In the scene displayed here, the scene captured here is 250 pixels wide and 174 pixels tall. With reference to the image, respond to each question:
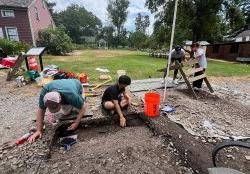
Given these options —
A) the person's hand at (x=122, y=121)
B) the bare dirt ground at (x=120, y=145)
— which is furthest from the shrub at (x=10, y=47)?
the person's hand at (x=122, y=121)

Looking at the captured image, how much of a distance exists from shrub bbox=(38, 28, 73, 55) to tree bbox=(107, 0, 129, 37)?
3319 cm

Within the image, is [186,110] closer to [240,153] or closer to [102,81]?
[240,153]

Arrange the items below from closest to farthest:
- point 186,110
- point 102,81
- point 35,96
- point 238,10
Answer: point 186,110, point 35,96, point 102,81, point 238,10

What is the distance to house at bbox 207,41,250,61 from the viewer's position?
18062 mm

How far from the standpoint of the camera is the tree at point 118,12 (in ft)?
164

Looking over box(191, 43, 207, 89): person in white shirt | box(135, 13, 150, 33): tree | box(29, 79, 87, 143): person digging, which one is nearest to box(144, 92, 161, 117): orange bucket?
box(29, 79, 87, 143): person digging

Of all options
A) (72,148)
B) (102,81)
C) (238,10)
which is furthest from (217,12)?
(72,148)

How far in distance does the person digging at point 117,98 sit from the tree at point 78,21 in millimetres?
49980

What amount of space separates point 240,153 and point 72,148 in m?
2.44

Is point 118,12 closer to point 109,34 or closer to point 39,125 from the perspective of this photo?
point 109,34

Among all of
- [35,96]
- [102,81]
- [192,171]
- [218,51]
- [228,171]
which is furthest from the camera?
[218,51]

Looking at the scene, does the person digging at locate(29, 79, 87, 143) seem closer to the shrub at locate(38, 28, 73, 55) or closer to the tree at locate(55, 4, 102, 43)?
the shrub at locate(38, 28, 73, 55)

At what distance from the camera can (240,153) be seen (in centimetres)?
274

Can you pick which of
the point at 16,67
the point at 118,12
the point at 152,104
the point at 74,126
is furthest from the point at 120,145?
the point at 118,12
